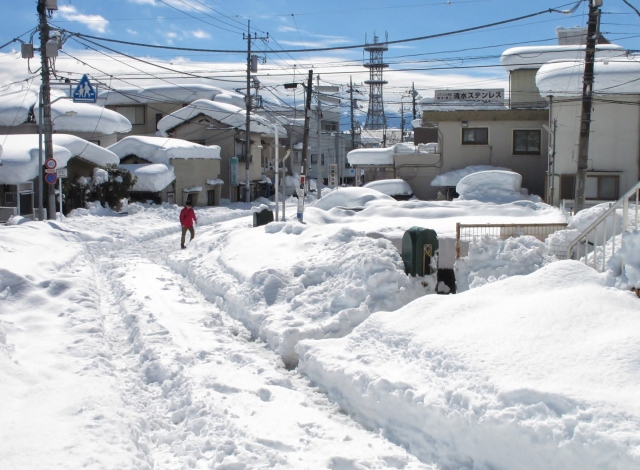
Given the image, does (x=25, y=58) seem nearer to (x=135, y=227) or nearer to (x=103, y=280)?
(x=135, y=227)

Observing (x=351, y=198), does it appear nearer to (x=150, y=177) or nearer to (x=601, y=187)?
(x=601, y=187)

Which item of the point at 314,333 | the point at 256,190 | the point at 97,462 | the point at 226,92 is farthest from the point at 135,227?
the point at 226,92

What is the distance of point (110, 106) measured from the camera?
49.5m

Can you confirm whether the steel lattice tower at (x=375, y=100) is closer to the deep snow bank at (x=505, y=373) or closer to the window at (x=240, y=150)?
the window at (x=240, y=150)

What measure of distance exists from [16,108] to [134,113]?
14.4m

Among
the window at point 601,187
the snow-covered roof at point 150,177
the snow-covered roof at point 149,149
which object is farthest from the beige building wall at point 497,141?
the snow-covered roof at point 149,149

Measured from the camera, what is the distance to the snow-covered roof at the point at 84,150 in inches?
1148

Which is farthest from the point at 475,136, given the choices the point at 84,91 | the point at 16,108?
the point at 16,108

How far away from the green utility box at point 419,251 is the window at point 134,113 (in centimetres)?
4324

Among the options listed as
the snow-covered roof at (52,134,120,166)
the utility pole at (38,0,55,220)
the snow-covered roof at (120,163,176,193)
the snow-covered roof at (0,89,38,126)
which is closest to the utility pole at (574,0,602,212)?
the utility pole at (38,0,55,220)

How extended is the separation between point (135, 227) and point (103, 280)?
36.8ft

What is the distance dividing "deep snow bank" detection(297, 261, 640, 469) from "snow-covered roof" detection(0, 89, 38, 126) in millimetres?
33152

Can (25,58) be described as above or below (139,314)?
above

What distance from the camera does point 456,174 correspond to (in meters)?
29.6
